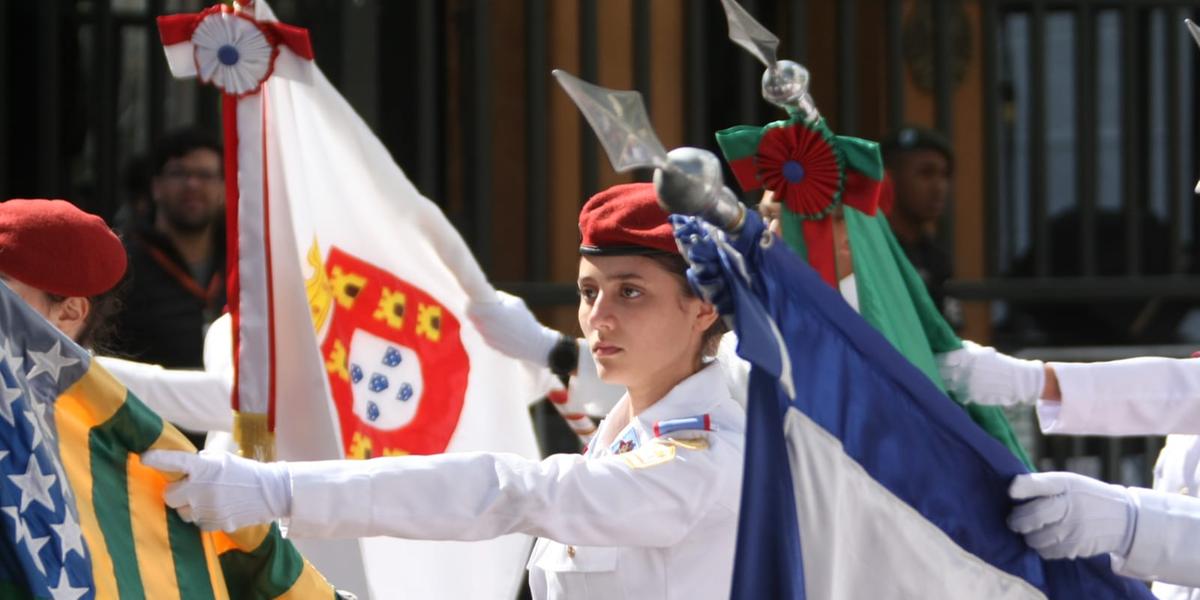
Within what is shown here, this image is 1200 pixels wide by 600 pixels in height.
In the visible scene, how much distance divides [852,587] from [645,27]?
346cm

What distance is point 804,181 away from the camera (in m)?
3.26

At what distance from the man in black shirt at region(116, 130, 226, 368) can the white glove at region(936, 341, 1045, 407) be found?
6.67ft

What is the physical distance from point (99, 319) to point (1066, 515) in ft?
5.40

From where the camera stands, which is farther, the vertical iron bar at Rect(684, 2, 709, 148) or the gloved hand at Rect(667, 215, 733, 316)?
the vertical iron bar at Rect(684, 2, 709, 148)

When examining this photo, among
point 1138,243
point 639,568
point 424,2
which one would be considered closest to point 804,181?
point 639,568

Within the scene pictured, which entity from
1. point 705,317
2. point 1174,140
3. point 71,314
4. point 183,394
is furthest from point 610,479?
point 1174,140

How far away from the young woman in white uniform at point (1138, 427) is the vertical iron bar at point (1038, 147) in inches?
97.6

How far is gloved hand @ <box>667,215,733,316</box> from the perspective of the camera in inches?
92.1

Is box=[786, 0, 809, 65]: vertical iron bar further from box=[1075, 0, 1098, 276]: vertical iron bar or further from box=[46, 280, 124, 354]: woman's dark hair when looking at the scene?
box=[46, 280, 124, 354]: woman's dark hair

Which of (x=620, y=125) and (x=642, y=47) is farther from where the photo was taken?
(x=642, y=47)

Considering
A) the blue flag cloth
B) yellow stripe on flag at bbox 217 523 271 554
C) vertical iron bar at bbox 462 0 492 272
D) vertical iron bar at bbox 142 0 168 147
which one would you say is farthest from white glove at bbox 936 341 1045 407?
vertical iron bar at bbox 142 0 168 147

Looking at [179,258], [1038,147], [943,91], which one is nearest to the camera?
[179,258]

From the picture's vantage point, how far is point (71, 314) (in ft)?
10.4

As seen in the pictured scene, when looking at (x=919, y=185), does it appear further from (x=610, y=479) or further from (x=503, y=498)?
(x=503, y=498)
